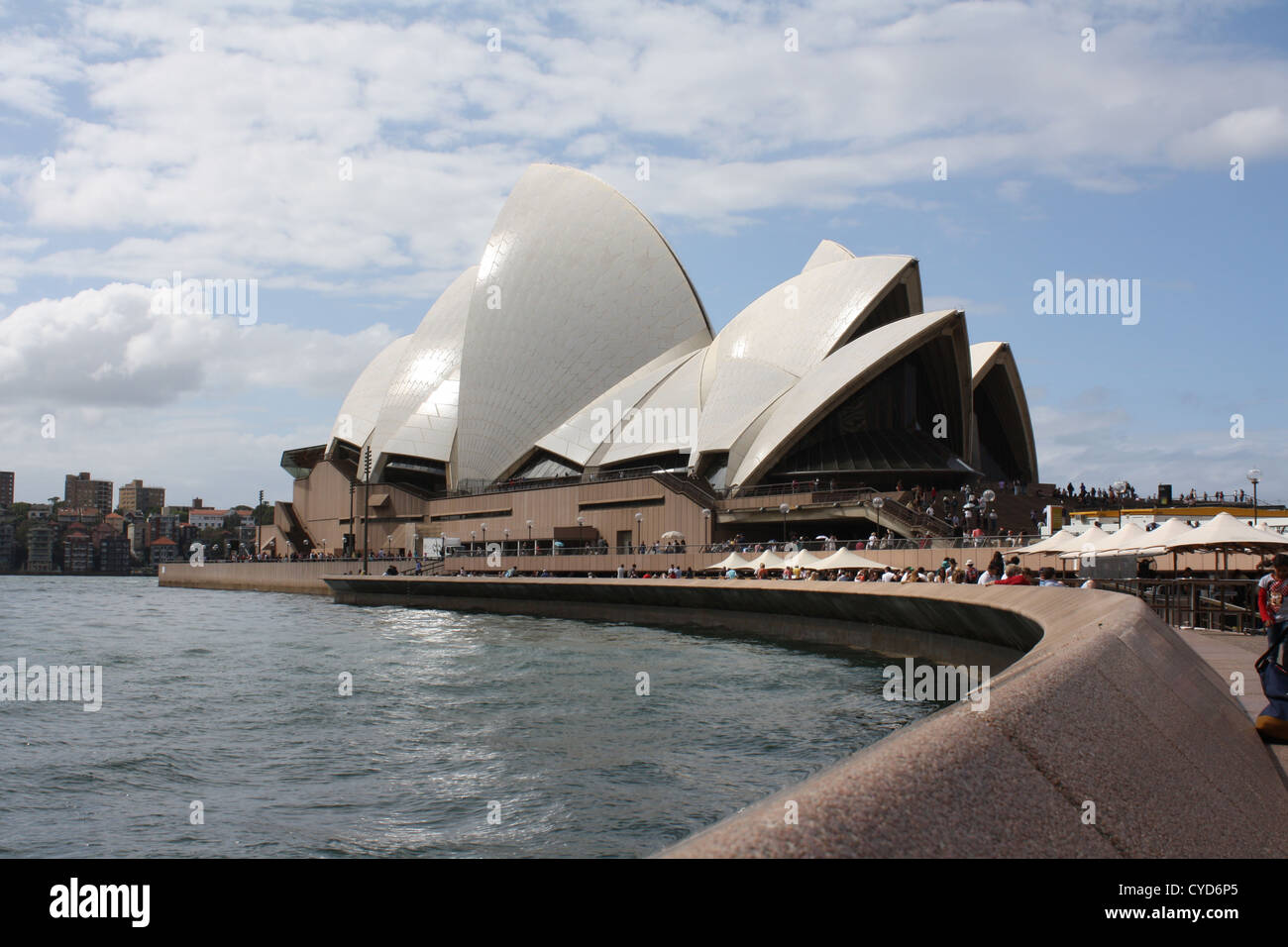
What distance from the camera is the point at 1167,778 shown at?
3051mm

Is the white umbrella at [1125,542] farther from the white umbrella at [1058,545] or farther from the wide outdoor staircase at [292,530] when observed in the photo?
the wide outdoor staircase at [292,530]

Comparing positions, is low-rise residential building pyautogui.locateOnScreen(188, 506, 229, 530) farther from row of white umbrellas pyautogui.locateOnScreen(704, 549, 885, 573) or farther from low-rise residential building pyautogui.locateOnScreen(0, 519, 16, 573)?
row of white umbrellas pyautogui.locateOnScreen(704, 549, 885, 573)

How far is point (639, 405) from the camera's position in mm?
48312

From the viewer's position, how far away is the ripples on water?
22.9 feet

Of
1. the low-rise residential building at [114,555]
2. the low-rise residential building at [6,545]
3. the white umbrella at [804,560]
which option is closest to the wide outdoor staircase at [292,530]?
the white umbrella at [804,560]

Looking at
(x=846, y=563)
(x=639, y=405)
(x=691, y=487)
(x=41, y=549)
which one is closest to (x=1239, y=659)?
(x=846, y=563)

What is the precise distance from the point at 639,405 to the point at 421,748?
38.8 m

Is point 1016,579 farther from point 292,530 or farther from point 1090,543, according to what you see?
point 292,530

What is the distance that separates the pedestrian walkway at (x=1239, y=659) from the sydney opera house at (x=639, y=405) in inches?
717

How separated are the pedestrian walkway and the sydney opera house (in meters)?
18.2

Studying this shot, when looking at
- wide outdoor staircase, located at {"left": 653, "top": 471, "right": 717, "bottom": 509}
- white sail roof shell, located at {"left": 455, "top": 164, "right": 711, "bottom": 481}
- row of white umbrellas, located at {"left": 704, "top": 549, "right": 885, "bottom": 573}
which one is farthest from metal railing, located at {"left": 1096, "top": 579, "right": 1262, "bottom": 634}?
white sail roof shell, located at {"left": 455, "top": 164, "right": 711, "bottom": 481}
